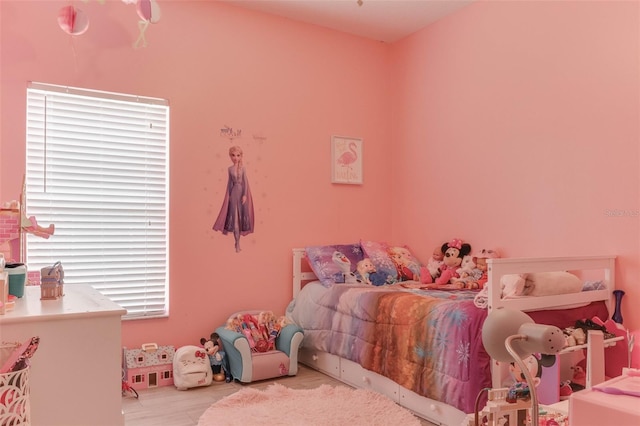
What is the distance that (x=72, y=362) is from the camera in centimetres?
134

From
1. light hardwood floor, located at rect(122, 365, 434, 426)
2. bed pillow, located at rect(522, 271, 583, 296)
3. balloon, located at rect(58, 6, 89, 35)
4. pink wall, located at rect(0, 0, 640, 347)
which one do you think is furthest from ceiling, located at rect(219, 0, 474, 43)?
light hardwood floor, located at rect(122, 365, 434, 426)

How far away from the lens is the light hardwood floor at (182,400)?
2.53m

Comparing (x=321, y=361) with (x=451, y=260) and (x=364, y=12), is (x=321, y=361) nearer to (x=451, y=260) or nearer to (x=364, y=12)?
(x=451, y=260)

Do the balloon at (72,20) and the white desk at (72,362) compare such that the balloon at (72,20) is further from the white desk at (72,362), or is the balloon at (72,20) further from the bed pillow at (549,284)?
the bed pillow at (549,284)

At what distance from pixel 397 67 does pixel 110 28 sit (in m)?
2.29

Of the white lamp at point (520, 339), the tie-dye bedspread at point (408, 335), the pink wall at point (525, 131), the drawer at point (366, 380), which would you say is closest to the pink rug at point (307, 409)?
the drawer at point (366, 380)

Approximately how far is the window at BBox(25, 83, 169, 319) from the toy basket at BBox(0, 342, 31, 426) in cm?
198

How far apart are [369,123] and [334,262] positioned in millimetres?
1294

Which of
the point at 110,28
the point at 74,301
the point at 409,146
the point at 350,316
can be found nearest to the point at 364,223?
the point at 409,146

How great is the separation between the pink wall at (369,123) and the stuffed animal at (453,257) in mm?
111

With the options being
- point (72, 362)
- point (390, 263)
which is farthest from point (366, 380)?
point (72, 362)

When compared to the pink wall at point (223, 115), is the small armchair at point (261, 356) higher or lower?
lower

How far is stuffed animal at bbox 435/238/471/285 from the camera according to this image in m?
3.40

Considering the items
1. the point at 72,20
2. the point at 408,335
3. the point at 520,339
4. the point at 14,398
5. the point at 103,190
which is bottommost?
the point at 408,335
